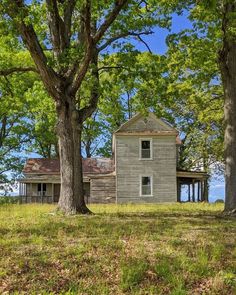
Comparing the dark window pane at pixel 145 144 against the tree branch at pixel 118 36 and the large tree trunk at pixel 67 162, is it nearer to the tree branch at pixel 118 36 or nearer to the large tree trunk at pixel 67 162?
the tree branch at pixel 118 36

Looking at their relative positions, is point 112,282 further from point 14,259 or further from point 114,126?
point 114,126

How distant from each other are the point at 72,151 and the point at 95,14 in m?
5.50

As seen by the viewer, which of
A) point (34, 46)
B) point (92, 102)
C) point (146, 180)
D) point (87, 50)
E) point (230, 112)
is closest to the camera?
point (34, 46)

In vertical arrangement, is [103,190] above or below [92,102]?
Result: below

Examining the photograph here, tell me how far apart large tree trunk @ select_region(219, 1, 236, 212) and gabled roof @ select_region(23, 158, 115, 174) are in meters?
24.0

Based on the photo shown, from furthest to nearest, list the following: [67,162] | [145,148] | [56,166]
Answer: [56,166], [145,148], [67,162]

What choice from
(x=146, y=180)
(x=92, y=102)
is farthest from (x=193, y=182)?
(x=92, y=102)

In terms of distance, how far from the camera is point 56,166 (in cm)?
4053

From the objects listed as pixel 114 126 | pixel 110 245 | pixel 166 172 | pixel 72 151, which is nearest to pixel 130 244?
pixel 110 245

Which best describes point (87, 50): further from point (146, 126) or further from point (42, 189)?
point (42, 189)

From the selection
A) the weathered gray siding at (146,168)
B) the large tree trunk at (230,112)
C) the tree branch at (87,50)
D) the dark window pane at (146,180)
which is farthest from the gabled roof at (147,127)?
the tree branch at (87,50)

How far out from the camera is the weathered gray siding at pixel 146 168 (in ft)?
112

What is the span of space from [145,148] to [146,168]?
1666 mm

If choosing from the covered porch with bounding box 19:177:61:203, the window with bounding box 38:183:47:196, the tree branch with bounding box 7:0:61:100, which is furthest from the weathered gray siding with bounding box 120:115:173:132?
the tree branch with bounding box 7:0:61:100
